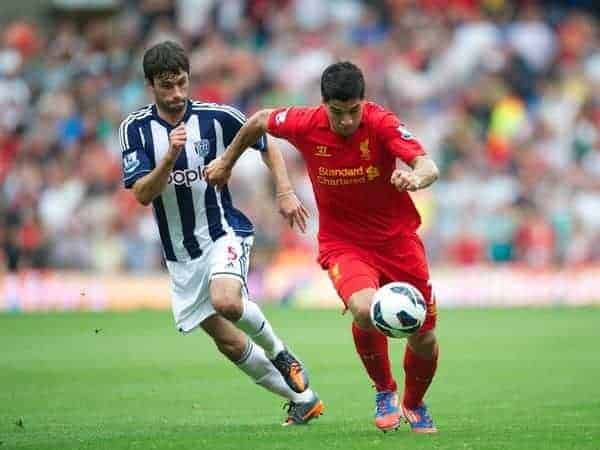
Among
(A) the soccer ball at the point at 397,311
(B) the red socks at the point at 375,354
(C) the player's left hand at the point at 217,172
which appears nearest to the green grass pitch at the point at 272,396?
(B) the red socks at the point at 375,354

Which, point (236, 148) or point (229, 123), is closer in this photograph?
point (236, 148)

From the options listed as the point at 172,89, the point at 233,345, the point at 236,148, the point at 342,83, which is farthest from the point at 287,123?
the point at 233,345

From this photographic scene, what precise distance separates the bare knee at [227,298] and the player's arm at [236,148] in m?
0.68

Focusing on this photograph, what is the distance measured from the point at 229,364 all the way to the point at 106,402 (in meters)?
3.49

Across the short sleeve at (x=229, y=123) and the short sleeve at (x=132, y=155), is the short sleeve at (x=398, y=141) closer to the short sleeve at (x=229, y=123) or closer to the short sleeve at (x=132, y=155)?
the short sleeve at (x=229, y=123)

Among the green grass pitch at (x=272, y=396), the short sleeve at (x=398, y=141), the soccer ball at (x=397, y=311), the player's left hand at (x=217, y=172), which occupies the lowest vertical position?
the green grass pitch at (x=272, y=396)

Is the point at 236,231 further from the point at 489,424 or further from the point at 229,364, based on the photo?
the point at 229,364

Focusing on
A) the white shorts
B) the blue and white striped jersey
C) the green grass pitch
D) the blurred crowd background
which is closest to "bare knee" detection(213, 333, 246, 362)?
the white shorts

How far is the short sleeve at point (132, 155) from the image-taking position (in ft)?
30.9

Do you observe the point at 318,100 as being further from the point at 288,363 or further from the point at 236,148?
the point at 236,148

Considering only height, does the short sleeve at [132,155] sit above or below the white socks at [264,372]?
above

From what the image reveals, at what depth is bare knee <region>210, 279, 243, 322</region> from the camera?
9.14m

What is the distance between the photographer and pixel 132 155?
9.50 meters

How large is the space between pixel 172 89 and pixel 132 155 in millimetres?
521
